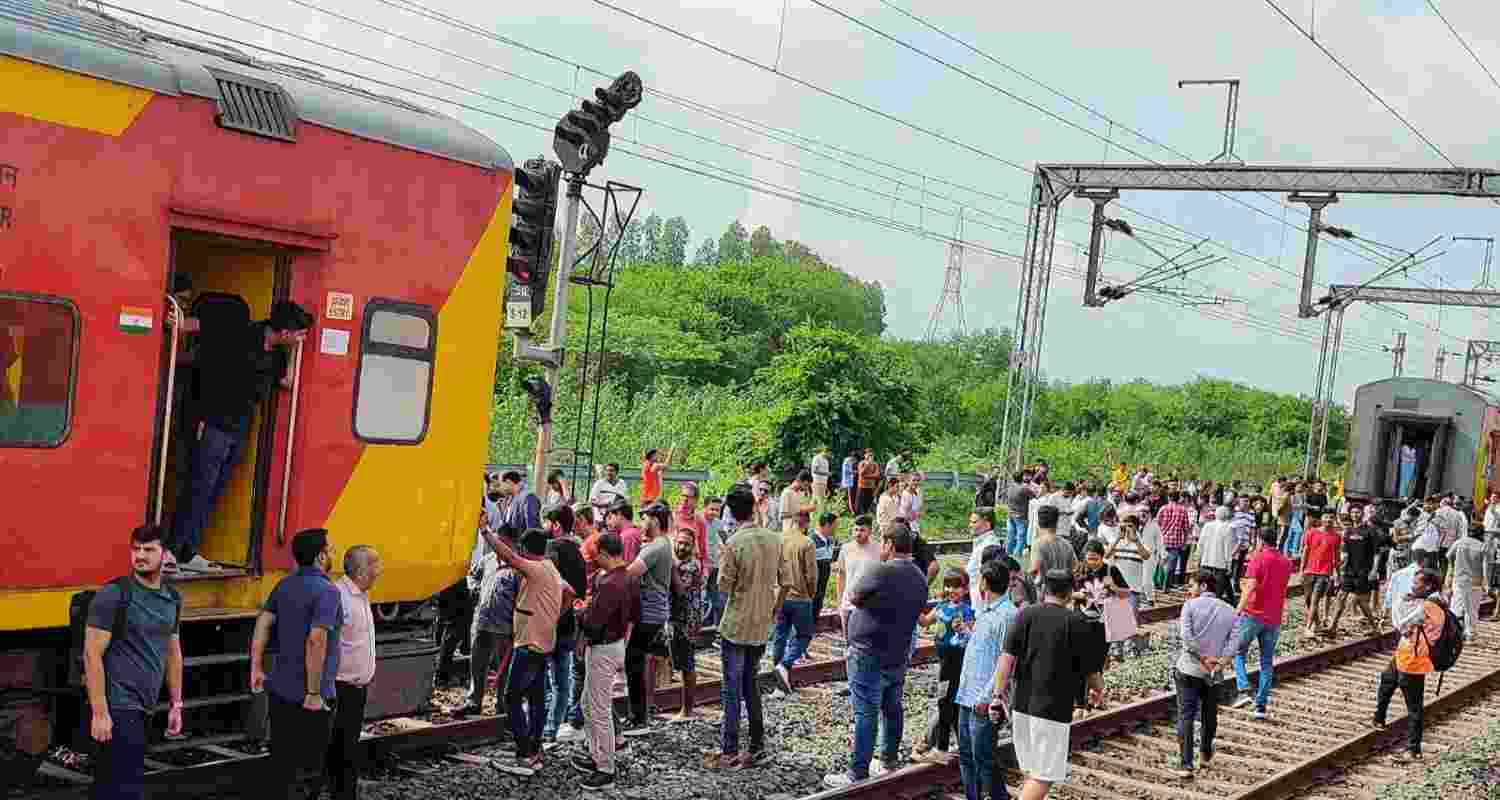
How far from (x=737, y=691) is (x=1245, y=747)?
521 cm

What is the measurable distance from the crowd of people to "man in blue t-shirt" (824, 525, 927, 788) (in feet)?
0.05

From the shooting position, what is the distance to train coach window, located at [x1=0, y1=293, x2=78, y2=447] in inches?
288

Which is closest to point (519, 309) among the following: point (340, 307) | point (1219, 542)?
point (340, 307)

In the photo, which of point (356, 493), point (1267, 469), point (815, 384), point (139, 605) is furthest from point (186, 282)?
point (1267, 469)

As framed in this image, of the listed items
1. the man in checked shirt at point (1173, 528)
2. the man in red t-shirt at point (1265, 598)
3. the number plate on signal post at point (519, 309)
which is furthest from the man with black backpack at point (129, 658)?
the man in checked shirt at point (1173, 528)

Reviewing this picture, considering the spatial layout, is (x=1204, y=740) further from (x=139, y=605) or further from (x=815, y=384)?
(x=815, y=384)

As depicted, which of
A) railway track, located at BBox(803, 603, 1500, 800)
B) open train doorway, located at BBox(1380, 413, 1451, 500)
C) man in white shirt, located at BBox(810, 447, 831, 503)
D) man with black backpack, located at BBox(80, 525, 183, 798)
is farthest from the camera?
open train doorway, located at BBox(1380, 413, 1451, 500)

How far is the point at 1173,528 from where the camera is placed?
2395 cm

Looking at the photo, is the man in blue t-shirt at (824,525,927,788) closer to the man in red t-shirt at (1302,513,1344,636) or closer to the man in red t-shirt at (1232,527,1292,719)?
the man in red t-shirt at (1232,527,1292,719)

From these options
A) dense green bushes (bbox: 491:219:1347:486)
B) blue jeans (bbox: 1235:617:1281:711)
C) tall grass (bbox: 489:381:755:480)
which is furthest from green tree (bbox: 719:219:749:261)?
blue jeans (bbox: 1235:617:1281:711)

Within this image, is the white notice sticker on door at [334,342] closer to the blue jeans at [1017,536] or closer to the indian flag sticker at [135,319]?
the indian flag sticker at [135,319]

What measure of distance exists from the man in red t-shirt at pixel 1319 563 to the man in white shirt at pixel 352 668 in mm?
15000

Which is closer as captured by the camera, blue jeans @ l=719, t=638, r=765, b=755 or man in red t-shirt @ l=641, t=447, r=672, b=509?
blue jeans @ l=719, t=638, r=765, b=755

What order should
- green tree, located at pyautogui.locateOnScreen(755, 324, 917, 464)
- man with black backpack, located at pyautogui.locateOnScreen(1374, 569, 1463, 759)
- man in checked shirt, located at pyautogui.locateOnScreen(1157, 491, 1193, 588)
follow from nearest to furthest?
1. man with black backpack, located at pyautogui.locateOnScreen(1374, 569, 1463, 759)
2. man in checked shirt, located at pyautogui.locateOnScreen(1157, 491, 1193, 588)
3. green tree, located at pyautogui.locateOnScreen(755, 324, 917, 464)
